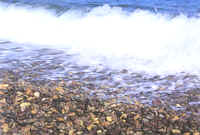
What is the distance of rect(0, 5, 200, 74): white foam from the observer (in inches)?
283

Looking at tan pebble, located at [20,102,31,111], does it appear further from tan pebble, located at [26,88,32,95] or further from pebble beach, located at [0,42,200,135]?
tan pebble, located at [26,88,32,95]

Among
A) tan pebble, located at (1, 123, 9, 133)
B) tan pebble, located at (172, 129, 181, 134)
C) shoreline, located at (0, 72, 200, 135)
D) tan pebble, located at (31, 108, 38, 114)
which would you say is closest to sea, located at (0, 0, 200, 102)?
shoreline, located at (0, 72, 200, 135)

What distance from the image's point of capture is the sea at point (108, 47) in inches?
228

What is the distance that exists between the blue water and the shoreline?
9.94 metres

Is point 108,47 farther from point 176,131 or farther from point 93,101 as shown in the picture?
point 176,131

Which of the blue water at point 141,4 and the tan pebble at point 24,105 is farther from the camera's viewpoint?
the blue water at point 141,4

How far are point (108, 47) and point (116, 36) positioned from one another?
1.75 meters

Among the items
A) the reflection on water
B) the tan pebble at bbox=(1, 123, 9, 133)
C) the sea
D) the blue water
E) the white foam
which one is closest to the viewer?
the tan pebble at bbox=(1, 123, 9, 133)

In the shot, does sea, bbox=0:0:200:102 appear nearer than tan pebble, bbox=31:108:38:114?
No

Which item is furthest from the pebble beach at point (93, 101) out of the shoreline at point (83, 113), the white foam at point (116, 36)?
the white foam at point (116, 36)

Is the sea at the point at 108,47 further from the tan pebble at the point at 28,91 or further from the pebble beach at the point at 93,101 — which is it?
the tan pebble at the point at 28,91

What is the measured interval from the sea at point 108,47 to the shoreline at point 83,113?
0.39m

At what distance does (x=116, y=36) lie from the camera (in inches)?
413

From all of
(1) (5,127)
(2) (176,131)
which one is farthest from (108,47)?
(1) (5,127)
